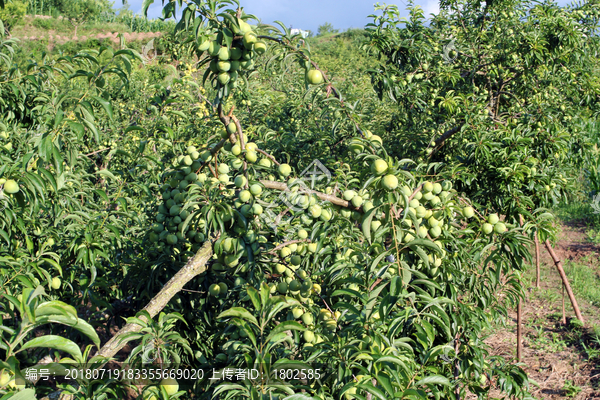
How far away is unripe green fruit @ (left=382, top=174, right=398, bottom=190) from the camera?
105cm

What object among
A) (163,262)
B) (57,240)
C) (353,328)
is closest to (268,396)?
(353,328)

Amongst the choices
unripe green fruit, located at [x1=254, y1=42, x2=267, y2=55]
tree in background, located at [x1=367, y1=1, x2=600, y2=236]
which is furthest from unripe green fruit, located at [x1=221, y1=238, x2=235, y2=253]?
tree in background, located at [x1=367, y1=1, x2=600, y2=236]

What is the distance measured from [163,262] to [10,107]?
105cm

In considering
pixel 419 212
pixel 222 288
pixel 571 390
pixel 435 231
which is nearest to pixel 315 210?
pixel 419 212

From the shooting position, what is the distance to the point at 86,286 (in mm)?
1774

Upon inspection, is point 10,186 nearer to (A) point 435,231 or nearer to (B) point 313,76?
(B) point 313,76

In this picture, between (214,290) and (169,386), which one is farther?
(214,290)

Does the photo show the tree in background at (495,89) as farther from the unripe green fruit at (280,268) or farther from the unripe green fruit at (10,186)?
the unripe green fruit at (10,186)

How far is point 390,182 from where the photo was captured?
3.47ft

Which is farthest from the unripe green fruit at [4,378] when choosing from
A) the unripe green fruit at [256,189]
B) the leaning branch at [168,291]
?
the unripe green fruit at [256,189]

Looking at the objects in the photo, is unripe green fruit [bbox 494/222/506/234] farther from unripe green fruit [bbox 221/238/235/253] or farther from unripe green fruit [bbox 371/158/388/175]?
unripe green fruit [bbox 221/238/235/253]

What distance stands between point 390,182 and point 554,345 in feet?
10.6

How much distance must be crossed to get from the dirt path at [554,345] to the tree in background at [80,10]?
2916 centimetres

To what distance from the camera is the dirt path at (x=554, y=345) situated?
2885 mm
